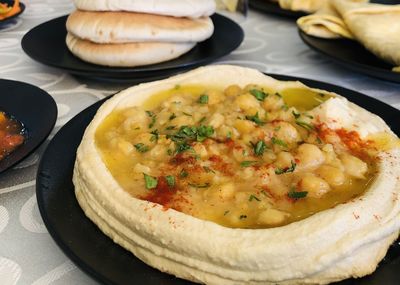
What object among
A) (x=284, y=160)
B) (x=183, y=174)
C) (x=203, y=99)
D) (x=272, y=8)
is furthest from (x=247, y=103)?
(x=272, y=8)

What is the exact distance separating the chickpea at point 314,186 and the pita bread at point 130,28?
1.44m

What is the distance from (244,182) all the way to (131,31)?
4.52 ft

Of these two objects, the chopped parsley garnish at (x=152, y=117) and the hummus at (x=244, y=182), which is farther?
the chopped parsley garnish at (x=152, y=117)

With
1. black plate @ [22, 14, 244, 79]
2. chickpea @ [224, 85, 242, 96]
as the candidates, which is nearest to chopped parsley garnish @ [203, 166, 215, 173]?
chickpea @ [224, 85, 242, 96]

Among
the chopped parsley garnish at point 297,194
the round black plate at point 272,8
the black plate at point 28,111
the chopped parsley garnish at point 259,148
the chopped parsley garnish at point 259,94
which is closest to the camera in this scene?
the chopped parsley garnish at point 297,194

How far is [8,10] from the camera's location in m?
3.69

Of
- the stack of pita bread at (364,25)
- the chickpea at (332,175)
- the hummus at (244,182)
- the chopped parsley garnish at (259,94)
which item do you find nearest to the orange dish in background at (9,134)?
the hummus at (244,182)

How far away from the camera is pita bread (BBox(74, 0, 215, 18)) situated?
8.68 feet

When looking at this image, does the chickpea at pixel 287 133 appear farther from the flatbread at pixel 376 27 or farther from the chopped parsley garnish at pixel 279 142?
the flatbread at pixel 376 27

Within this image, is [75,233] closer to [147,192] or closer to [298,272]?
[147,192]

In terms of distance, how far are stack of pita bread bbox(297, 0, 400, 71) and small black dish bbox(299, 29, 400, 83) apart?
4 centimetres

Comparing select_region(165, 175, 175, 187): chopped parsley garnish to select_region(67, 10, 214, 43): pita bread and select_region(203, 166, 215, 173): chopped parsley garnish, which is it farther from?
select_region(67, 10, 214, 43): pita bread

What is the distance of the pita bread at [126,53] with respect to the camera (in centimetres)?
263

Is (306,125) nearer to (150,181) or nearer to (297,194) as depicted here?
(297,194)
